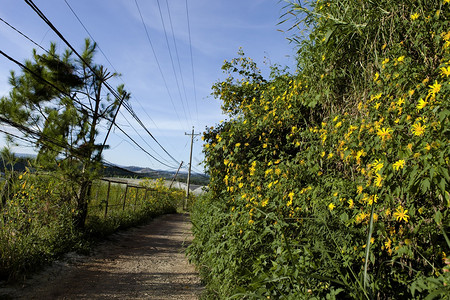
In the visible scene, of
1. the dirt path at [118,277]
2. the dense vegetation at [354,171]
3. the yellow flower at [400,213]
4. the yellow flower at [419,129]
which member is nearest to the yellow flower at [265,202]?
the dense vegetation at [354,171]

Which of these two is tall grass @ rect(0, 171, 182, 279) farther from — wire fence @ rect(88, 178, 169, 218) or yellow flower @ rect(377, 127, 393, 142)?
yellow flower @ rect(377, 127, 393, 142)

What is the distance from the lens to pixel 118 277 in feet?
15.2

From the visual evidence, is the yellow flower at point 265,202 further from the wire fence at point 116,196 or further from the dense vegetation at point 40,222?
the wire fence at point 116,196

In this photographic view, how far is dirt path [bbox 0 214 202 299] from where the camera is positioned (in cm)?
382

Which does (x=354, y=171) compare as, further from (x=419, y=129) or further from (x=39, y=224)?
(x=39, y=224)

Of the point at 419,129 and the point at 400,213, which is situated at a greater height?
the point at 419,129

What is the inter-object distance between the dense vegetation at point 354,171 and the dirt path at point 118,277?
1.01 meters

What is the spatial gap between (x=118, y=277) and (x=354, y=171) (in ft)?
13.0

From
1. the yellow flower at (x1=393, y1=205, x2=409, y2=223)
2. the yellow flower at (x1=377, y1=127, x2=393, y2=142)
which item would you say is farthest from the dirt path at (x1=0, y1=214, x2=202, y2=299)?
the yellow flower at (x1=377, y1=127, x2=393, y2=142)

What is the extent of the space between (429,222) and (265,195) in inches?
57.9

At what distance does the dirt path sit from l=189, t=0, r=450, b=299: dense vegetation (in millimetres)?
1006

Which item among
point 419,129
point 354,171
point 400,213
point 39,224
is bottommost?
point 39,224

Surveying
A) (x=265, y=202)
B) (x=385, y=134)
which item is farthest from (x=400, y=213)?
(x=265, y=202)

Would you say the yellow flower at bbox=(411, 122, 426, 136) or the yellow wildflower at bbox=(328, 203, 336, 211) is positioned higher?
the yellow flower at bbox=(411, 122, 426, 136)
